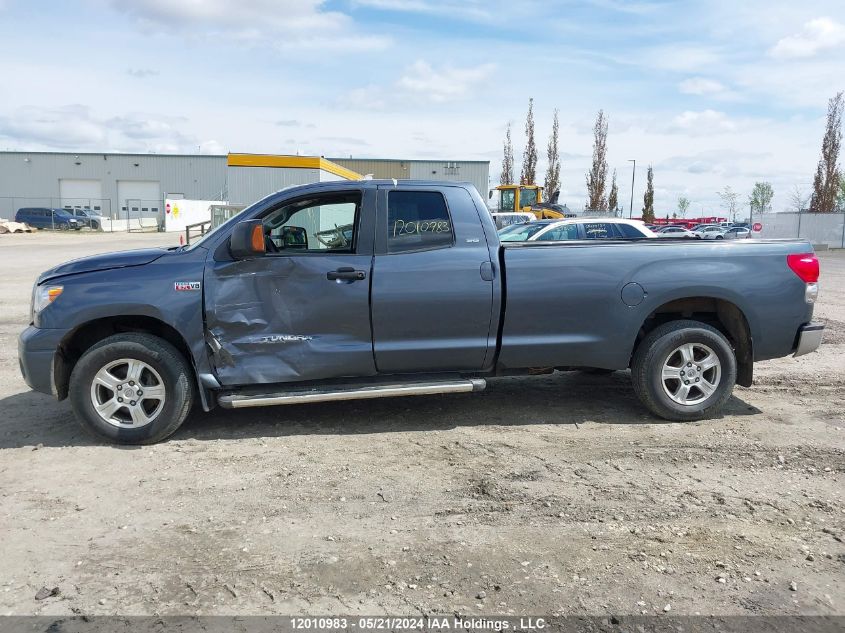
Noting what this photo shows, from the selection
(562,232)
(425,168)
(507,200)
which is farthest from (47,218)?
(562,232)

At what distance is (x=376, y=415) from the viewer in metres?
5.74

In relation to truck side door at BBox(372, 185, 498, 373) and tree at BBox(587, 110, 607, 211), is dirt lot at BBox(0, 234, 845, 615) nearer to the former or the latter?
truck side door at BBox(372, 185, 498, 373)

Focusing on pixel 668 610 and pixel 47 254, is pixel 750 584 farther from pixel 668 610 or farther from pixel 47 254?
pixel 47 254

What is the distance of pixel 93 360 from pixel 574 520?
356cm

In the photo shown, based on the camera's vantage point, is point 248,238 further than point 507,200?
No

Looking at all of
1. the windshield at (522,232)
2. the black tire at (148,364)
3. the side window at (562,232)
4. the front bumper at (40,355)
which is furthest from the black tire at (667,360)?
the windshield at (522,232)

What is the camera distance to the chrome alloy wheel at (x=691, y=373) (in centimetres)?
550

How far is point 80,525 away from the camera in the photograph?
380 cm

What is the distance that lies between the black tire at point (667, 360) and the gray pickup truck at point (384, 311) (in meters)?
0.01

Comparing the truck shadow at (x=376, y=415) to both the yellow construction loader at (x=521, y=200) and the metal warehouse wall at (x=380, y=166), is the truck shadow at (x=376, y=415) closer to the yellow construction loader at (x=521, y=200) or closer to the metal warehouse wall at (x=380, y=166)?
the yellow construction loader at (x=521, y=200)

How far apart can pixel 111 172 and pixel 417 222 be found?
62.5 metres

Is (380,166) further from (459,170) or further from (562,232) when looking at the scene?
(562,232)

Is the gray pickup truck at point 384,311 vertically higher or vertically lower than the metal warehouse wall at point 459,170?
lower

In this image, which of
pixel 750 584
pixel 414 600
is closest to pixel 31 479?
pixel 414 600
